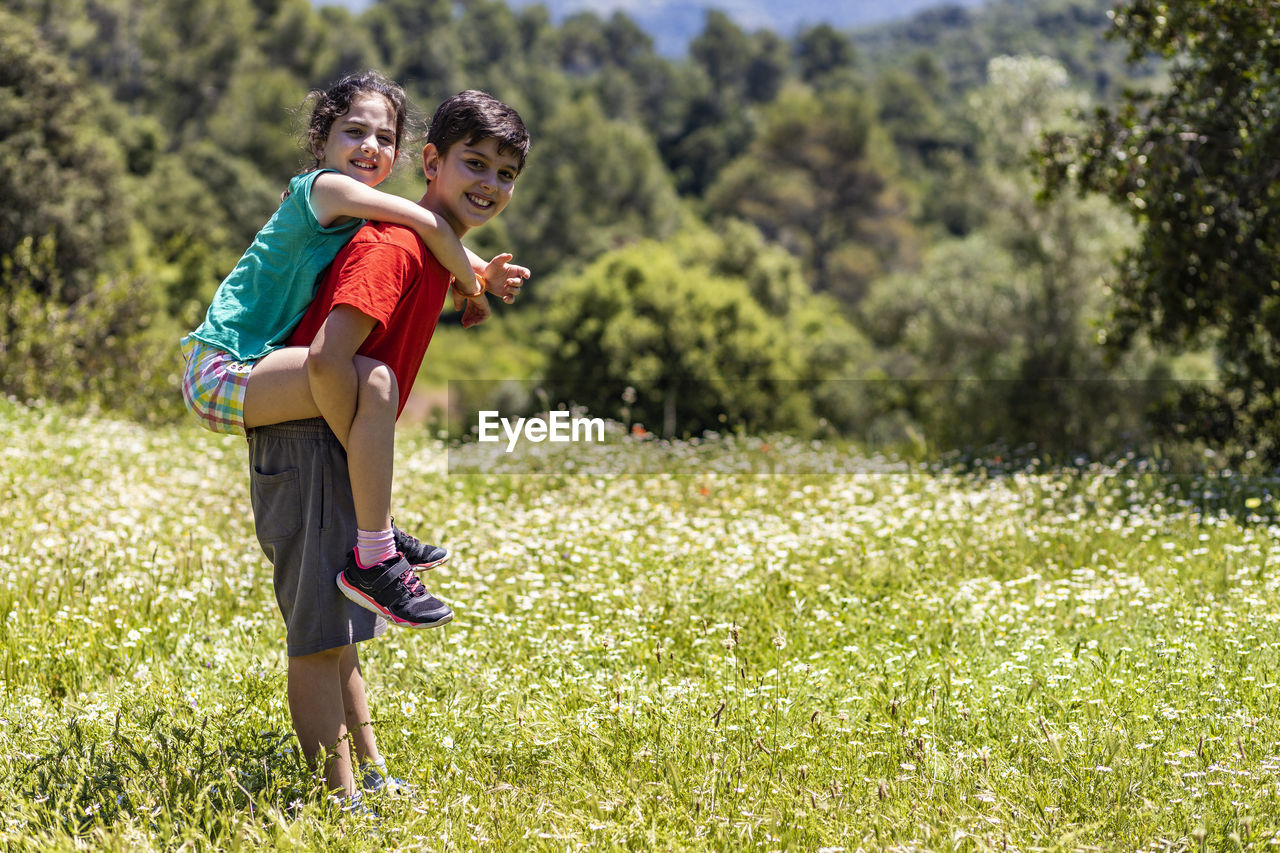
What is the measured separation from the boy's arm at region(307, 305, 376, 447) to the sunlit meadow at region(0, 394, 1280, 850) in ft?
3.67

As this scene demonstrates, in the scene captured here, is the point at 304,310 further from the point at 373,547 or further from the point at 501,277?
the point at 373,547

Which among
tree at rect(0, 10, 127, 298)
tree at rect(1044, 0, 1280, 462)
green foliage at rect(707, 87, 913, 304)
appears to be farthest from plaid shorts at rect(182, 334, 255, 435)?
green foliage at rect(707, 87, 913, 304)

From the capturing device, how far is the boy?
2863 mm

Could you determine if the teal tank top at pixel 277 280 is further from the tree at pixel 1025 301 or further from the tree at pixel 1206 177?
the tree at pixel 1025 301

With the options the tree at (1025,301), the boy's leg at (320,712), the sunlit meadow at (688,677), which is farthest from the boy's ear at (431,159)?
the tree at (1025,301)

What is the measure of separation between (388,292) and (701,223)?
62926 mm

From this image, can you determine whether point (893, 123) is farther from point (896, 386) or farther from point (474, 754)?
point (474, 754)

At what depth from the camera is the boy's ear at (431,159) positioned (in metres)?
3.25

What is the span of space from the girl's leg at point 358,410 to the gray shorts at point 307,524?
9 centimetres

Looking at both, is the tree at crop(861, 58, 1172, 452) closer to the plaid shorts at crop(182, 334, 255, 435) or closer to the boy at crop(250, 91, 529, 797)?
the boy at crop(250, 91, 529, 797)

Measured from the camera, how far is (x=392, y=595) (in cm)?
291

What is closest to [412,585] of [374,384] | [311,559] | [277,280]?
[311,559]

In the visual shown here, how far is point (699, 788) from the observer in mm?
3115

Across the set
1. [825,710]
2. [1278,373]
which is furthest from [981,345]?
[825,710]
